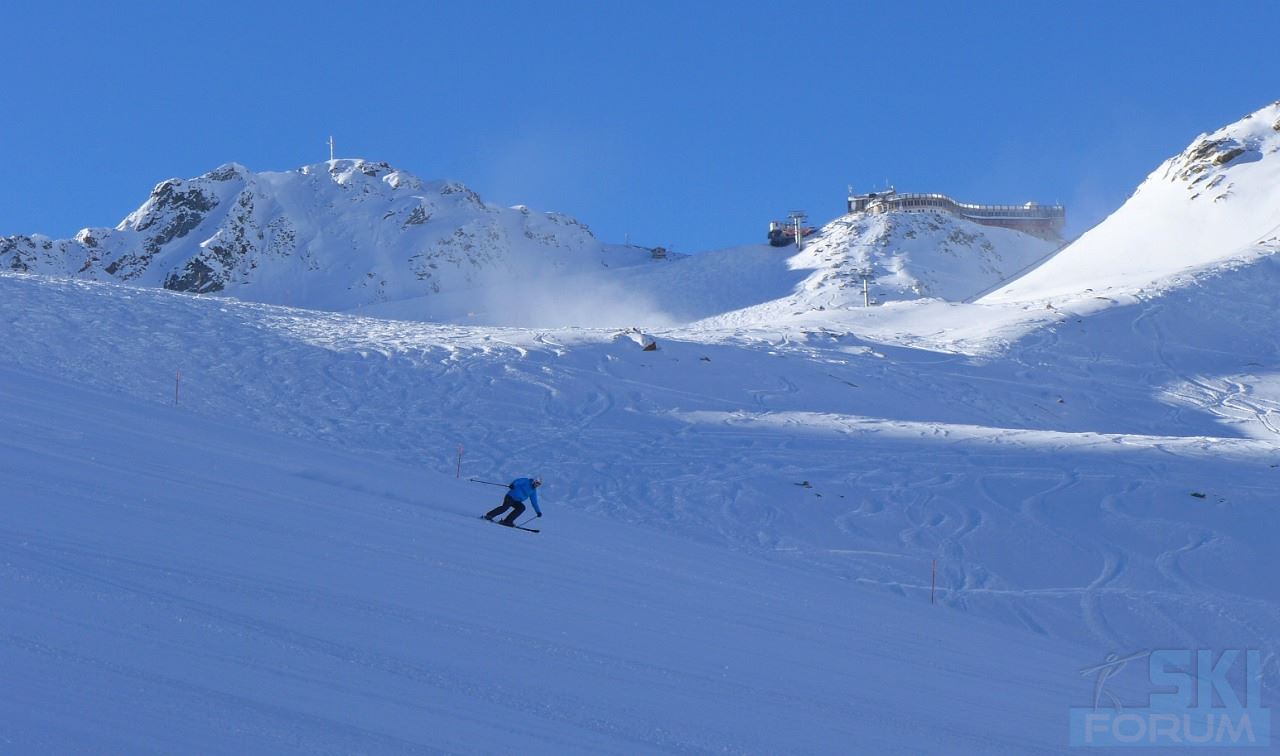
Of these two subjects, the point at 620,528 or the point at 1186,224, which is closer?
the point at 620,528

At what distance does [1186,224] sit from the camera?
59.3m

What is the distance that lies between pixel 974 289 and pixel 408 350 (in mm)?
50968

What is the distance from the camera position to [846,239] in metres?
82.8

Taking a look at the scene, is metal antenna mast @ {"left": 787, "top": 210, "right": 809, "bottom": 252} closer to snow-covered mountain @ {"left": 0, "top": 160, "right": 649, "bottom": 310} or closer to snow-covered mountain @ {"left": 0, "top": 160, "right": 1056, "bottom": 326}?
snow-covered mountain @ {"left": 0, "top": 160, "right": 1056, "bottom": 326}

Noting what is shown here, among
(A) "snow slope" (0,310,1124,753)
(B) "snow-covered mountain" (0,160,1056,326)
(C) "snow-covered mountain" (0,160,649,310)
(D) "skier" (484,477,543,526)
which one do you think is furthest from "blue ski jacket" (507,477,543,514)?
(C) "snow-covered mountain" (0,160,649,310)

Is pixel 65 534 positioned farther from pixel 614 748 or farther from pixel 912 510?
pixel 912 510

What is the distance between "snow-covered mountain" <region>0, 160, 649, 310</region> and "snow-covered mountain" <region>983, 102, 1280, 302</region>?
43.2 metres

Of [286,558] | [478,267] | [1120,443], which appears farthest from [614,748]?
[478,267]

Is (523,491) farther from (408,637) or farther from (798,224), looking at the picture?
(798,224)

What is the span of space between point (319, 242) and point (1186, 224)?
70.0 meters

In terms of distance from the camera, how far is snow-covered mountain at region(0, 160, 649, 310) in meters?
90.2

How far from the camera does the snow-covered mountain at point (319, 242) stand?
90188 millimetres

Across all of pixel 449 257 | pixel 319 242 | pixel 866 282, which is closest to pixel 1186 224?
pixel 866 282

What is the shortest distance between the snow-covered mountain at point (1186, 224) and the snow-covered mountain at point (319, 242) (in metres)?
43.2
